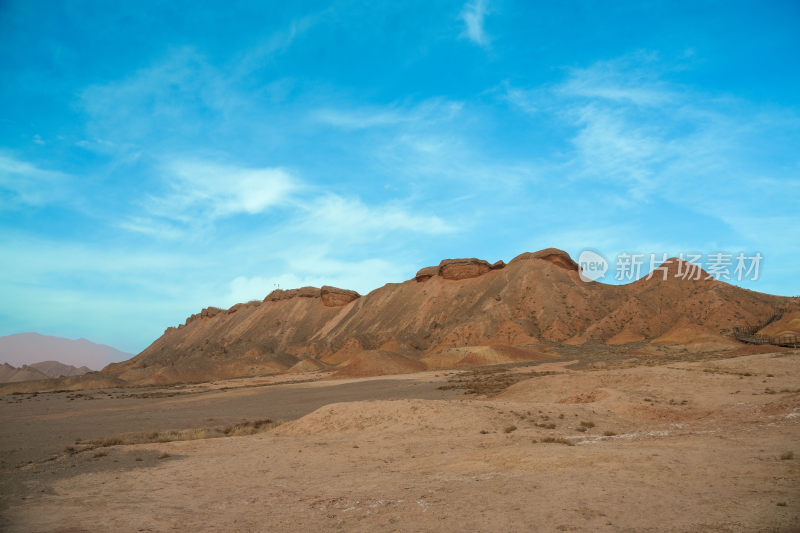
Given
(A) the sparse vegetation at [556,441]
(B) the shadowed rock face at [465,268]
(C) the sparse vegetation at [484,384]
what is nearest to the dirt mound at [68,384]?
(C) the sparse vegetation at [484,384]

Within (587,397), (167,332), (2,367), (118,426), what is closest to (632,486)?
(587,397)

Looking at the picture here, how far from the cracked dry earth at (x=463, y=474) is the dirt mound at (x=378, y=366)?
34430 millimetres

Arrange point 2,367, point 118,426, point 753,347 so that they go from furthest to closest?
1. point 2,367
2. point 753,347
3. point 118,426

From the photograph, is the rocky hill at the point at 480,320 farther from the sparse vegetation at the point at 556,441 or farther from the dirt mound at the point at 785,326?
the sparse vegetation at the point at 556,441

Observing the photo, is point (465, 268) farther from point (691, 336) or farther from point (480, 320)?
point (691, 336)

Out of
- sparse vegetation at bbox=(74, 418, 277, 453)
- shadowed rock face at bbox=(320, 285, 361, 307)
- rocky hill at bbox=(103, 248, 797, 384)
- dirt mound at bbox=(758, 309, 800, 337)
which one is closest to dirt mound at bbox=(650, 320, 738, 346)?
rocky hill at bbox=(103, 248, 797, 384)

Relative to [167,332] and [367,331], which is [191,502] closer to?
[367,331]

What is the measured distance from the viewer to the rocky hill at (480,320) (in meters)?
59.2

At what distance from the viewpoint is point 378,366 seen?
52438 millimetres

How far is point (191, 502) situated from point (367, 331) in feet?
255

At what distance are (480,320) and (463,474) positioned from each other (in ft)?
212

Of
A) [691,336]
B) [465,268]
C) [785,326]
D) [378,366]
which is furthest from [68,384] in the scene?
[785,326]

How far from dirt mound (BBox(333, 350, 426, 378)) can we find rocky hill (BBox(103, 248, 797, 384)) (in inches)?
4.9

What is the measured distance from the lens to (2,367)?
110m
